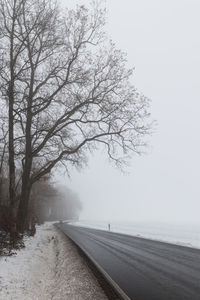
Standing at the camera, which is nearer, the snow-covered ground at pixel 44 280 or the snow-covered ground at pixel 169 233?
the snow-covered ground at pixel 44 280

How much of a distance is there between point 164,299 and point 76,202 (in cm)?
14815

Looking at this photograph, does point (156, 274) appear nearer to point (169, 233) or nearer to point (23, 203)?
point (23, 203)

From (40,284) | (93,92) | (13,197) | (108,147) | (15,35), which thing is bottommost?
(40,284)

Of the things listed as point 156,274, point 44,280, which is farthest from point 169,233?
point 44,280

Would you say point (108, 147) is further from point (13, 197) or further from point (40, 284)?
point (40, 284)

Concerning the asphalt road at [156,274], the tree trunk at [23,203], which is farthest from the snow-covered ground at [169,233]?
the tree trunk at [23,203]

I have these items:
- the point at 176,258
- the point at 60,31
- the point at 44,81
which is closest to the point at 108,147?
the point at 44,81

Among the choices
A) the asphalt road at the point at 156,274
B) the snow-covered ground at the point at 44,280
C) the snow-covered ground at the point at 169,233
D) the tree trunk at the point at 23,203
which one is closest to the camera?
the asphalt road at the point at 156,274

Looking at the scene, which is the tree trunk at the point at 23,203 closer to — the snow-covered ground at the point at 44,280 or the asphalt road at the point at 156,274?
the snow-covered ground at the point at 44,280

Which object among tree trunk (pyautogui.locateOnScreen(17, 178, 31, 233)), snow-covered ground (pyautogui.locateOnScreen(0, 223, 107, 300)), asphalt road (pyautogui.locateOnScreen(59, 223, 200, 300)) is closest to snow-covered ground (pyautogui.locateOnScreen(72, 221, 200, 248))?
asphalt road (pyautogui.locateOnScreen(59, 223, 200, 300))

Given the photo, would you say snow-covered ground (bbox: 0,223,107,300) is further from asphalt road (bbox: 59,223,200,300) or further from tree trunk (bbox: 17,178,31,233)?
tree trunk (bbox: 17,178,31,233)

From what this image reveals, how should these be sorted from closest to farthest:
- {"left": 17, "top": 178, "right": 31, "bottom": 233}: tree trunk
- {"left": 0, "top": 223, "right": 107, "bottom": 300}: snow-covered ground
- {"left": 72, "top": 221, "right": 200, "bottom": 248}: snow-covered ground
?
1. {"left": 0, "top": 223, "right": 107, "bottom": 300}: snow-covered ground
2. {"left": 17, "top": 178, "right": 31, "bottom": 233}: tree trunk
3. {"left": 72, "top": 221, "right": 200, "bottom": 248}: snow-covered ground

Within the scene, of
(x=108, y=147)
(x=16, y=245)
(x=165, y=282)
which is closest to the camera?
(x=165, y=282)

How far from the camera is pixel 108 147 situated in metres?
21.4
